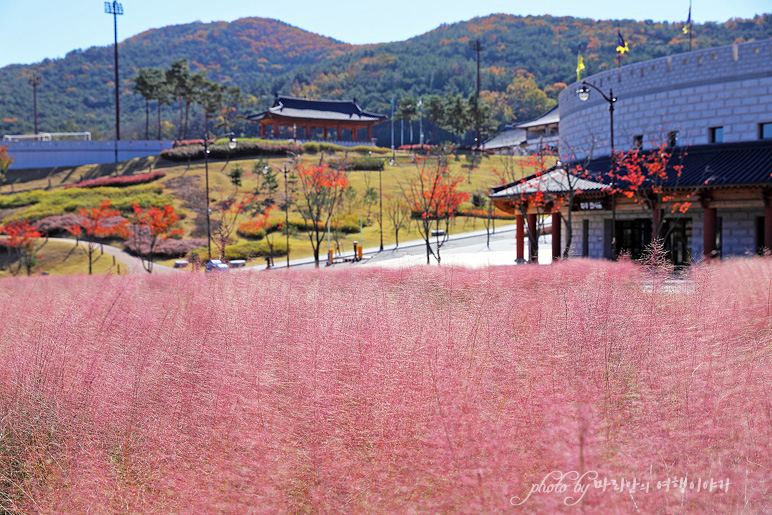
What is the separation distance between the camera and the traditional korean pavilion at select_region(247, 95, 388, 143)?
74562 mm

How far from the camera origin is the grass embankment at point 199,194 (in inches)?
1868

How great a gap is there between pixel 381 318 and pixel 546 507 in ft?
A: 8.00

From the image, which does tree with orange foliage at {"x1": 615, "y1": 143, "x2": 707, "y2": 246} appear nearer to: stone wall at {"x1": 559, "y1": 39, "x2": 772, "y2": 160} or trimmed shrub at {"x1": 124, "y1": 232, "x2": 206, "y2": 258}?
stone wall at {"x1": 559, "y1": 39, "x2": 772, "y2": 160}

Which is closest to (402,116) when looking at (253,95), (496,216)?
(496,216)

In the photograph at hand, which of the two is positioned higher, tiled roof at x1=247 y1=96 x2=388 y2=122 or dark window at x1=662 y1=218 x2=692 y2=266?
tiled roof at x1=247 y1=96 x2=388 y2=122

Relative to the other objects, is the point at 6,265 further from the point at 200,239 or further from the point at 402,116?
the point at 402,116

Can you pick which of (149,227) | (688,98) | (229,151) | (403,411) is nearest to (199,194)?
(149,227)

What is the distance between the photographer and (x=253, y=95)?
144 metres

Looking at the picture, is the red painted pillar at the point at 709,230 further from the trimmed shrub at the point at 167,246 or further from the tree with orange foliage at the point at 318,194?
the trimmed shrub at the point at 167,246

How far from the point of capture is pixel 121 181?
5656 centimetres

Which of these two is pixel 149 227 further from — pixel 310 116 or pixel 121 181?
pixel 310 116

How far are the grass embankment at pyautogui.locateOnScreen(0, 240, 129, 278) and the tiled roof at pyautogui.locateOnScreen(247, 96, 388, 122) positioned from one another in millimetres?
37059

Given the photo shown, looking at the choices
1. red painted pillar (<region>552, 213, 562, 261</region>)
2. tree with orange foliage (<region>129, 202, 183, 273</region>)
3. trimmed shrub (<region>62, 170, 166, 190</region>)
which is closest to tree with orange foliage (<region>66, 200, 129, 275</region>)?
tree with orange foliage (<region>129, 202, 183, 273</region>)

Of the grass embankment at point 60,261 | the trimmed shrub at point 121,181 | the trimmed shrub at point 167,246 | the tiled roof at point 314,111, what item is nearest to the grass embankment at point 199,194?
the trimmed shrub at point 167,246
